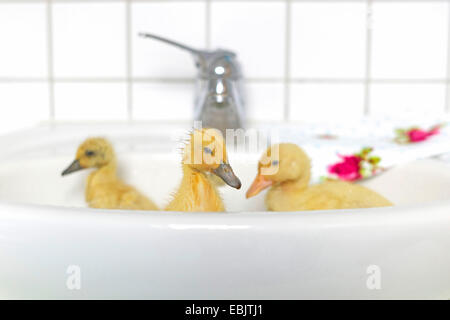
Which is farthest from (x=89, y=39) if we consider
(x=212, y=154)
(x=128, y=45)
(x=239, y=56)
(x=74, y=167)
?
(x=212, y=154)

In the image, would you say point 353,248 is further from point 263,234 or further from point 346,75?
point 346,75

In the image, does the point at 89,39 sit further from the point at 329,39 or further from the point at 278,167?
the point at 278,167

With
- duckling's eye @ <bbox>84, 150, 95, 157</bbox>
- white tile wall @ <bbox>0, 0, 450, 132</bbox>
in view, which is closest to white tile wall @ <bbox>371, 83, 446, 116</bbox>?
white tile wall @ <bbox>0, 0, 450, 132</bbox>

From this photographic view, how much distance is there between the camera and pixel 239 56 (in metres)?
0.88

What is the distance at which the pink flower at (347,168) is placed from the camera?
0.65 meters

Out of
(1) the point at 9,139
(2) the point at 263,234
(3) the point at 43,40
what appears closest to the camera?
(2) the point at 263,234

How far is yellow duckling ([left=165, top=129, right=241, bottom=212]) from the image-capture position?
0.41 meters

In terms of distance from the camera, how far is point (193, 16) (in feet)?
2.88

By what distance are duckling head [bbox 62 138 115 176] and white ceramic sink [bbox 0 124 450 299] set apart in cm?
26

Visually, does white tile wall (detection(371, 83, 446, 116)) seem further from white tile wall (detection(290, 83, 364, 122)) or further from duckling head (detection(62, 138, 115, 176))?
duckling head (detection(62, 138, 115, 176))

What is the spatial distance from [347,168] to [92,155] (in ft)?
1.02

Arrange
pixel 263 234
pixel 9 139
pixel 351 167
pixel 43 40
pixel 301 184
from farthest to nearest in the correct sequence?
pixel 43 40 < pixel 9 139 < pixel 351 167 < pixel 301 184 < pixel 263 234
